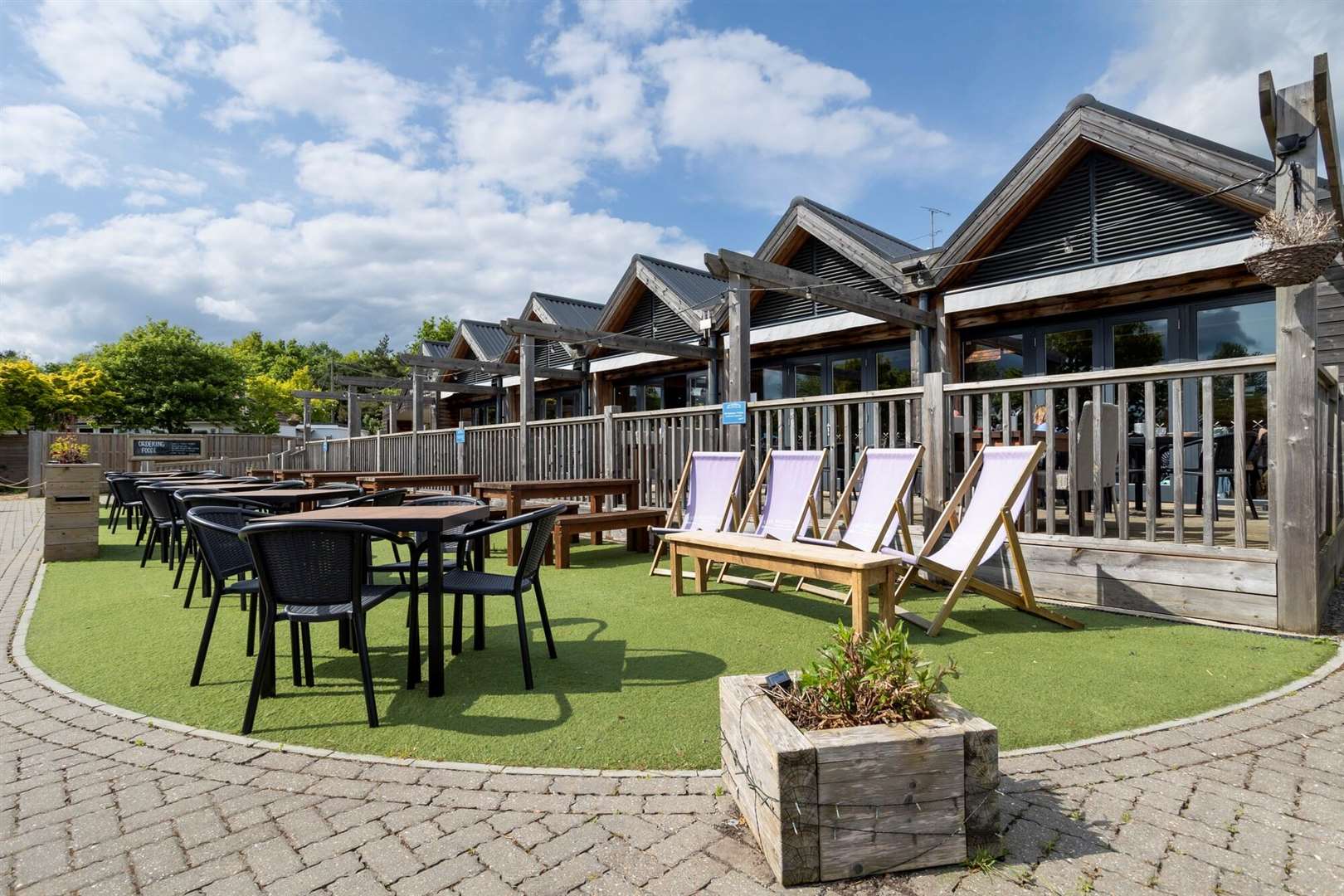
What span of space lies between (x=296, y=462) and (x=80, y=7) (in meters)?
16.2

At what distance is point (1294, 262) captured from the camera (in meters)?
3.82

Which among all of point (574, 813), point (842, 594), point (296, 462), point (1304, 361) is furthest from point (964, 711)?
point (296, 462)

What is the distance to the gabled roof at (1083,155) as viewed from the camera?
7.25m

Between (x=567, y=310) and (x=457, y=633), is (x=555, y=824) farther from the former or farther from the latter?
(x=567, y=310)

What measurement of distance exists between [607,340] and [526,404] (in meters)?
1.89

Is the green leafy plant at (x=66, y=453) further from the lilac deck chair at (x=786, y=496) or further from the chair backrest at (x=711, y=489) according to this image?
the lilac deck chair at (x=786, y=496)

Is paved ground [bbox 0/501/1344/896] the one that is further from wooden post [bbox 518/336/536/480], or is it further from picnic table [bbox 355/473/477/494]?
wooden post [bbox 518/336/536/480]

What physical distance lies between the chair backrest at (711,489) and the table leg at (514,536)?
5.33 feet

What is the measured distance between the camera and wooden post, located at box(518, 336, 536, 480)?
10.5 metres

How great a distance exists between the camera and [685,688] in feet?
10.4

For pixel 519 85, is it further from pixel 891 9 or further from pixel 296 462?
pixel 296 462

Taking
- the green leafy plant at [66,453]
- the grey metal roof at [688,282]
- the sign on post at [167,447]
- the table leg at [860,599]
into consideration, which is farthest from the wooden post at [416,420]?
the table leg at [860,599]

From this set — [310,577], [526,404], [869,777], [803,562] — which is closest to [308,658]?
[310,577]

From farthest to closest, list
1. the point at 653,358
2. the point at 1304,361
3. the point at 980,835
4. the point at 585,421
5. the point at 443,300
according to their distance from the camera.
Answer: the point at 443,300, the point at 653,358, the point at 585,421, the point at 1304,361, the point at 980,835
